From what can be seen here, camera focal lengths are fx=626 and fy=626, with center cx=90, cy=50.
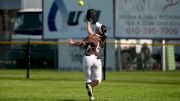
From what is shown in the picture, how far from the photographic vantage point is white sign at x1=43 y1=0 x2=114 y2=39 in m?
34.1

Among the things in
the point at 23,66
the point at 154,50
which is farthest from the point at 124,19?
the point at 23,66

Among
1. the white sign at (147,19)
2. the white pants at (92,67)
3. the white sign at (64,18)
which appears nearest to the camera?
the white pants at (92,67)

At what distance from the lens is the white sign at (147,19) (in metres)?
32.2

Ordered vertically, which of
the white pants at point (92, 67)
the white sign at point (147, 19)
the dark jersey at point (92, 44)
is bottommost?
the white pants at point (92, 67)

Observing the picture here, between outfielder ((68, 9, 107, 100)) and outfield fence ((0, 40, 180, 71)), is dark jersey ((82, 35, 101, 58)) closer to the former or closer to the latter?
outfielder ((68, 9, 107, 100))

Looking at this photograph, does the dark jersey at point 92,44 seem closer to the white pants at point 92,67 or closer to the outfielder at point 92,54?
the outfielder at point 92,54

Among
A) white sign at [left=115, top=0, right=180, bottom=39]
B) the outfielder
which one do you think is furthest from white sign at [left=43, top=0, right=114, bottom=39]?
the outfielder

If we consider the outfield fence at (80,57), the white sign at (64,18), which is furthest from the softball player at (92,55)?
the white sign at (64,18)

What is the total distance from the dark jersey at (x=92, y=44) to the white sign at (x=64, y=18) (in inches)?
767

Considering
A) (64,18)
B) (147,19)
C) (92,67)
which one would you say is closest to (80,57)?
(64,18)

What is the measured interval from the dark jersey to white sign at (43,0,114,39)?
1949 cm

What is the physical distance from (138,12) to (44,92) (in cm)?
1594

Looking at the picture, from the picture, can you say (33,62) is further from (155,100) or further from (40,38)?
(155,100)

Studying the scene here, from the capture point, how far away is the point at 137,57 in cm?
3428
